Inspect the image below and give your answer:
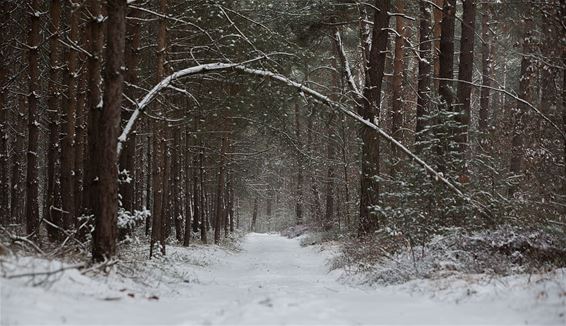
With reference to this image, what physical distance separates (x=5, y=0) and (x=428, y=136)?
35.2 ft

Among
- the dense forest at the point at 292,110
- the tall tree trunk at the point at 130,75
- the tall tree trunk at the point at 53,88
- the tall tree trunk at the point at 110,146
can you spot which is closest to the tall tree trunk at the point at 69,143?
the dense forest at the point at 292,110

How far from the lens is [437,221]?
31.1 feet

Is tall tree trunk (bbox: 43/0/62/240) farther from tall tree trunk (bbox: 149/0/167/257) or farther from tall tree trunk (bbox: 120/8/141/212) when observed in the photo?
tall tree trunk (bbox: 149/0/167/257)

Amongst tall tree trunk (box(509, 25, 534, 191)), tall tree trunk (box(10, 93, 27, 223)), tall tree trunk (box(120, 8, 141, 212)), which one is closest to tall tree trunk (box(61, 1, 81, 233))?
tall tree trunk (box(120, 8, 141, 212))

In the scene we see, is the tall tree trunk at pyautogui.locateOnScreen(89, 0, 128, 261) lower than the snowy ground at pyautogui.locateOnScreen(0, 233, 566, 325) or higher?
higher

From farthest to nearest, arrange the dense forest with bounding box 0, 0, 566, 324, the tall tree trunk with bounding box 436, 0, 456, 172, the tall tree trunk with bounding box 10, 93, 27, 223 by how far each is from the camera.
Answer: the tall tree trunk with bounding box 10, 93, 27, 223
the tall tree trunk with bounding box 436, 0, 456, 172
the dense forest with bounding box 0, 0, 566, 324

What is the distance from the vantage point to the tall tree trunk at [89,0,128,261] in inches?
285

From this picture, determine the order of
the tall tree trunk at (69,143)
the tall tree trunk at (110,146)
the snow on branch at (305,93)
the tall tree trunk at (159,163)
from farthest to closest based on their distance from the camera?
the tall tree trunk at (159,163), the tall tree trunk at (69,143), the snow on branch at (305,93), the tall tree trunk at (110,146)

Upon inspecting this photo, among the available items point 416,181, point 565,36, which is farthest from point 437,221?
point 565,36

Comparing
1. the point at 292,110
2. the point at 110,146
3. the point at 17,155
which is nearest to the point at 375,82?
the point at 292,110

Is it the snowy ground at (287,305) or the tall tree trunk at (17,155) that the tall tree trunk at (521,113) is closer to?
the snowy ground at (287,305)

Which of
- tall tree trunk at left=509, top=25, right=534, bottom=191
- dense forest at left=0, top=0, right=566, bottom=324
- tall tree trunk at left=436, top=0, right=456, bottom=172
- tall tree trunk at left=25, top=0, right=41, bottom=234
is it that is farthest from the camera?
tall tree trunk at left=509, top=25, right=534, bottom=191

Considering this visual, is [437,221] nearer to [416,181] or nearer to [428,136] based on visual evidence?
[416,181]

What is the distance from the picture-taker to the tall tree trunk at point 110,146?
724cm
